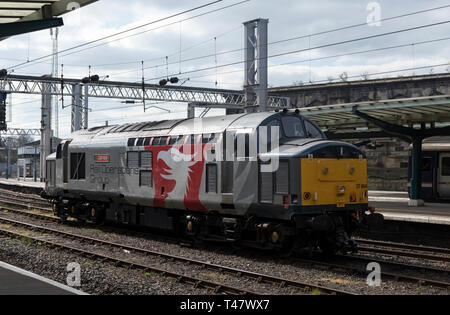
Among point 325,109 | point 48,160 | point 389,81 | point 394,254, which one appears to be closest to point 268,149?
point 394,254

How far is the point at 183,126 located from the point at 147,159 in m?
1.95

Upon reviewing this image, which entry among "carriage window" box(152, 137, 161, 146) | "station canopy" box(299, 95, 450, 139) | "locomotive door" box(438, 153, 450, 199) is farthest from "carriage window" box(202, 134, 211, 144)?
"locomotive door" box(438, 153, 450, 199)

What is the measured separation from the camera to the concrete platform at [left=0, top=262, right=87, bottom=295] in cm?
922

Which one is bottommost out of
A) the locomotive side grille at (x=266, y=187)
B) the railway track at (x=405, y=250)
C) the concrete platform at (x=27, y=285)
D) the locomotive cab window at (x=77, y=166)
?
the railway track at (x=405, y=250)

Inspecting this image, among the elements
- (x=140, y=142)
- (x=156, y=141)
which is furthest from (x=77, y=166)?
(x=156, y=141)

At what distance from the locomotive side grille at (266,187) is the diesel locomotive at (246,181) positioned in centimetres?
3

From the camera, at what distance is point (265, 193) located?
13883 millimetres

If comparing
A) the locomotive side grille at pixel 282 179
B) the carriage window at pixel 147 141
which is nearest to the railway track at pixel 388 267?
the locomotive side grille at pixel 282 179

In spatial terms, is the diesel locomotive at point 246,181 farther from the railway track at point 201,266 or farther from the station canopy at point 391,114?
the station canopy at point 391,114

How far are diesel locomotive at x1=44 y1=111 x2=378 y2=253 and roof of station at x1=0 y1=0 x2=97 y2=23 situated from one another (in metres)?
5.05

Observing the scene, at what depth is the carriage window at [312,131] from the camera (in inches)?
603

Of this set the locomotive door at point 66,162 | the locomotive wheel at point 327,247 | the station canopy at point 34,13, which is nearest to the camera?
the station canopy at point 34,13

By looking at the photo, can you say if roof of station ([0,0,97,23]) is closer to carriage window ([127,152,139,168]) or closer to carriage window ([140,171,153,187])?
carriage window ([127,152,139,168])

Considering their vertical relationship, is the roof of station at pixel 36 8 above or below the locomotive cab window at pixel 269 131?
above
